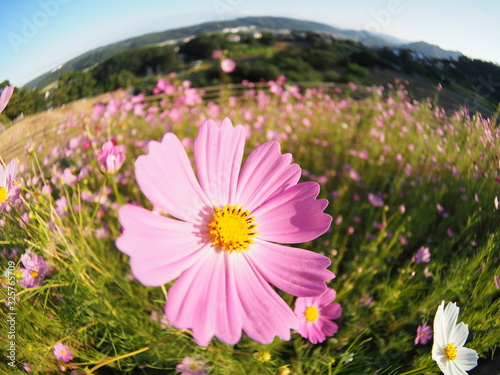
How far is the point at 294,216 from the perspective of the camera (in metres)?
0.44

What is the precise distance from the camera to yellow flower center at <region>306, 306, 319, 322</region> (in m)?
0.73

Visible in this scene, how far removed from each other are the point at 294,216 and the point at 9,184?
1.26 ft

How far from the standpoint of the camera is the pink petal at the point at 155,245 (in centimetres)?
30

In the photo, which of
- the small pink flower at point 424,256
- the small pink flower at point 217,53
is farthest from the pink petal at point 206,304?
the small pink flower at point 217,53

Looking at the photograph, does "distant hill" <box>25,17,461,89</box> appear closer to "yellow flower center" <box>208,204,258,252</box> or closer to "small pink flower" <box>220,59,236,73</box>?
"yellow flower center" <box>208,204,258,252</box>

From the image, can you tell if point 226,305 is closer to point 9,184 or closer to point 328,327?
point 9,184

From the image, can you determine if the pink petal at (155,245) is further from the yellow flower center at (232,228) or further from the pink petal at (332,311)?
the pink petal at (332,311)

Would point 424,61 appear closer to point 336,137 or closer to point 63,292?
point 63,292

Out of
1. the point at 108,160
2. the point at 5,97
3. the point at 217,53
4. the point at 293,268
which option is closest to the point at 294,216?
the point at 293,268

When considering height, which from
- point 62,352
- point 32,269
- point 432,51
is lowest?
point 62,352

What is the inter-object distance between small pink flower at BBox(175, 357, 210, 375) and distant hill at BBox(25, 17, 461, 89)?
58 centimetres

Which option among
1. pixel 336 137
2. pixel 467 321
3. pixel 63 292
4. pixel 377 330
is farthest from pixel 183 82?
pixel 467 321

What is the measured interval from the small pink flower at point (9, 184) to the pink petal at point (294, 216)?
325 mm

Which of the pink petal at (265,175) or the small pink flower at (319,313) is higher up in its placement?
the pink petal at (265,175)
